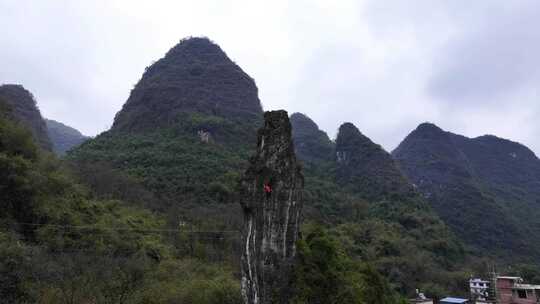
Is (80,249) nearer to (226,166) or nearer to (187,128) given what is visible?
(226,166)

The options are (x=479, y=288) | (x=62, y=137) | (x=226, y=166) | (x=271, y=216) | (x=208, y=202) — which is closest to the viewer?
(x=271, y=216)

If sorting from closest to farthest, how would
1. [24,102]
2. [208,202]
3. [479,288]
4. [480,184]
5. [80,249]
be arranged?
[80,249] < [208,202] < [479,288] < [24,102] < [480,184]

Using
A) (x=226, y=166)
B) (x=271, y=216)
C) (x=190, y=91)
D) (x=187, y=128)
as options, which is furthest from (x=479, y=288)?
(x=190, y=91)

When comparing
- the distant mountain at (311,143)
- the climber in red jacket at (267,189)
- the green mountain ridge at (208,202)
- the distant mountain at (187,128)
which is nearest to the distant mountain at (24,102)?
the distant mountain at (187,128)

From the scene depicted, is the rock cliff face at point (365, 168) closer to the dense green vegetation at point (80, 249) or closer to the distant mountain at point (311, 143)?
the distant mountain at point (311, 143)

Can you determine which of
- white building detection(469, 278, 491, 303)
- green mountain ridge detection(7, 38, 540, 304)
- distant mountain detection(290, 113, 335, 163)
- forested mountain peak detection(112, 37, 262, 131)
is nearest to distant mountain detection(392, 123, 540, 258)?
green mountain ridge detection(7, 38, 540, 304)

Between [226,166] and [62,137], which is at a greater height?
[62,137]

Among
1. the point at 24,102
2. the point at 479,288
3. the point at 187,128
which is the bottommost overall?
the point at 479,288

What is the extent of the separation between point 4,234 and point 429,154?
5894 cm

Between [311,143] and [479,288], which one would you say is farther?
[311,143]

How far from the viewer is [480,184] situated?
197 feet

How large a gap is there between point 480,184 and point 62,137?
201ft

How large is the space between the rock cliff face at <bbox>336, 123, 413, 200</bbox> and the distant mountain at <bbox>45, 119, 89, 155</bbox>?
33.6 metres

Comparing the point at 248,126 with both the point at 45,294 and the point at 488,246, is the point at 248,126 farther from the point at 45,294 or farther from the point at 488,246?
the point at 45,294
